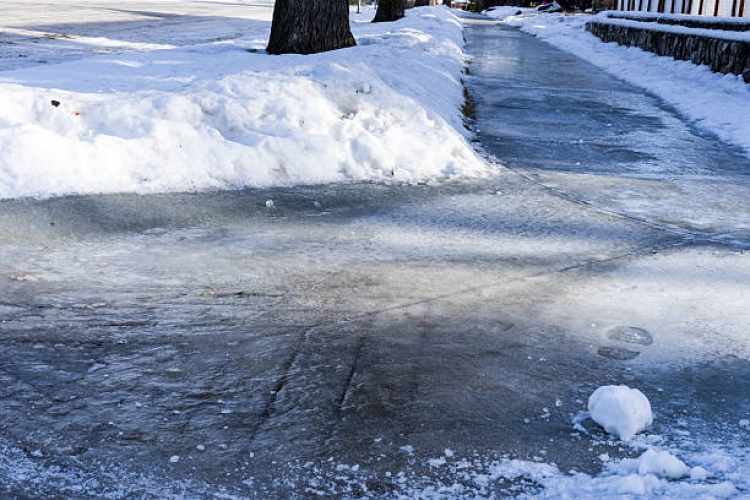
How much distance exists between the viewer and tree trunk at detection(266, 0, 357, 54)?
10.6 metres

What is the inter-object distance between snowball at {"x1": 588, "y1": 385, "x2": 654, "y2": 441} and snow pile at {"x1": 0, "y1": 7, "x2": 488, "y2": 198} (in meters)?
3.36

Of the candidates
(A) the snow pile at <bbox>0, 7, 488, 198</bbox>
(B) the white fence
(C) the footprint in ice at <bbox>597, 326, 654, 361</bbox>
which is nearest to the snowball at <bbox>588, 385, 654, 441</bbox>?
(C) the footprint in ice at <bbox>597, 326, 654, 361</bbox>

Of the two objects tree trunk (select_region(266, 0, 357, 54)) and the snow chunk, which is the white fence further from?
the snow chunk

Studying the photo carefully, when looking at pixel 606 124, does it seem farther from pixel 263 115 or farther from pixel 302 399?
pixel 302 399

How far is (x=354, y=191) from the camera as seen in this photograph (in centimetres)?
547

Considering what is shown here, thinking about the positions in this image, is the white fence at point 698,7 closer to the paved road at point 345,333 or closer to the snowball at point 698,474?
the paved road at point 345,333

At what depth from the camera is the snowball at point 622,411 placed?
251cm

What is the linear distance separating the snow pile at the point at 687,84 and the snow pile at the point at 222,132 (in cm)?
332

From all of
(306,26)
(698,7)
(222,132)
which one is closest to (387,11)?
(698,7)

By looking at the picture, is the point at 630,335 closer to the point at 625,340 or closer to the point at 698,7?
the point at 625,340

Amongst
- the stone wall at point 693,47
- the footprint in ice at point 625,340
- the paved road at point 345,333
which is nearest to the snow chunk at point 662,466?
the paved road at point 345,333

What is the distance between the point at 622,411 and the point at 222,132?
4.08m

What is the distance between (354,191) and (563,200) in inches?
→ 56.1

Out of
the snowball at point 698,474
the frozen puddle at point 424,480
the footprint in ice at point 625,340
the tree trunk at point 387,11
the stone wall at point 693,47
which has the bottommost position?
the frozen puddle at point 424,480
